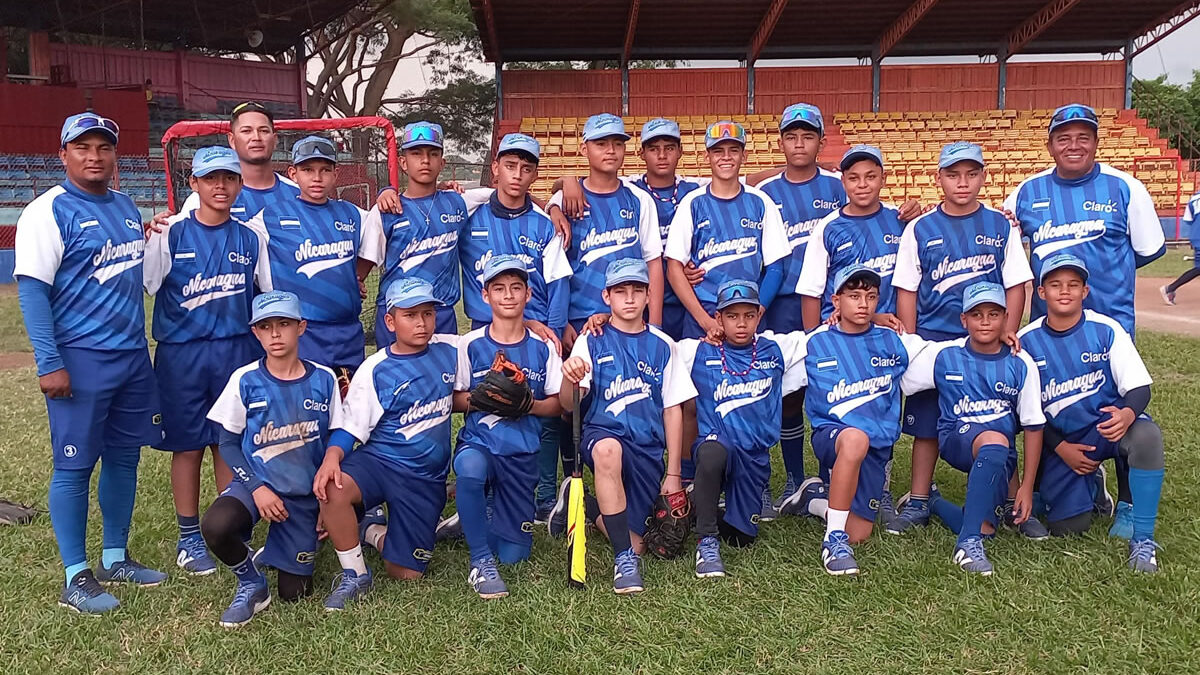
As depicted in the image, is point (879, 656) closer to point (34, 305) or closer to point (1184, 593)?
point (1184, 593)

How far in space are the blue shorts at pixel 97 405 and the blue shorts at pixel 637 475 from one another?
211 centimetres

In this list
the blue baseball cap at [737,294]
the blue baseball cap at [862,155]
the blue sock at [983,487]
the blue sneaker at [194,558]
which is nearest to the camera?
the blue sock at [983,487]

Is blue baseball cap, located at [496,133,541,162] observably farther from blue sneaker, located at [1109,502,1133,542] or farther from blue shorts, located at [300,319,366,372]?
blue sneaker, located at [1109,502,1133,542]

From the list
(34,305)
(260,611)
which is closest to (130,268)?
(34,305)

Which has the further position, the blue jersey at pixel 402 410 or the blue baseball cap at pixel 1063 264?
the blue baseball cap at pixel 1063 264

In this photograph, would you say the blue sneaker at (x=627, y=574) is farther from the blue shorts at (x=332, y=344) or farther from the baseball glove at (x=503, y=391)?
the blue shorts at (x=332, y=344)

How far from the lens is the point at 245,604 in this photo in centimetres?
379

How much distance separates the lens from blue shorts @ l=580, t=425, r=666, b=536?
4.34m

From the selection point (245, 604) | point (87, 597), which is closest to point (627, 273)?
point (245, 604)

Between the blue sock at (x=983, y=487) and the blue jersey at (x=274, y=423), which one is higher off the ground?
the blue jersey at (x=274, y=423)

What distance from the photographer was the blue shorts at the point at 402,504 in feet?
13.4

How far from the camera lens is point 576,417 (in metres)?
4.12

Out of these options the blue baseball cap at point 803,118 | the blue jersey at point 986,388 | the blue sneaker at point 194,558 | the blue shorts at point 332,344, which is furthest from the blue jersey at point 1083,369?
the blue sneaker at point 194,558

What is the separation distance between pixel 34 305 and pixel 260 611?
1.62 m
